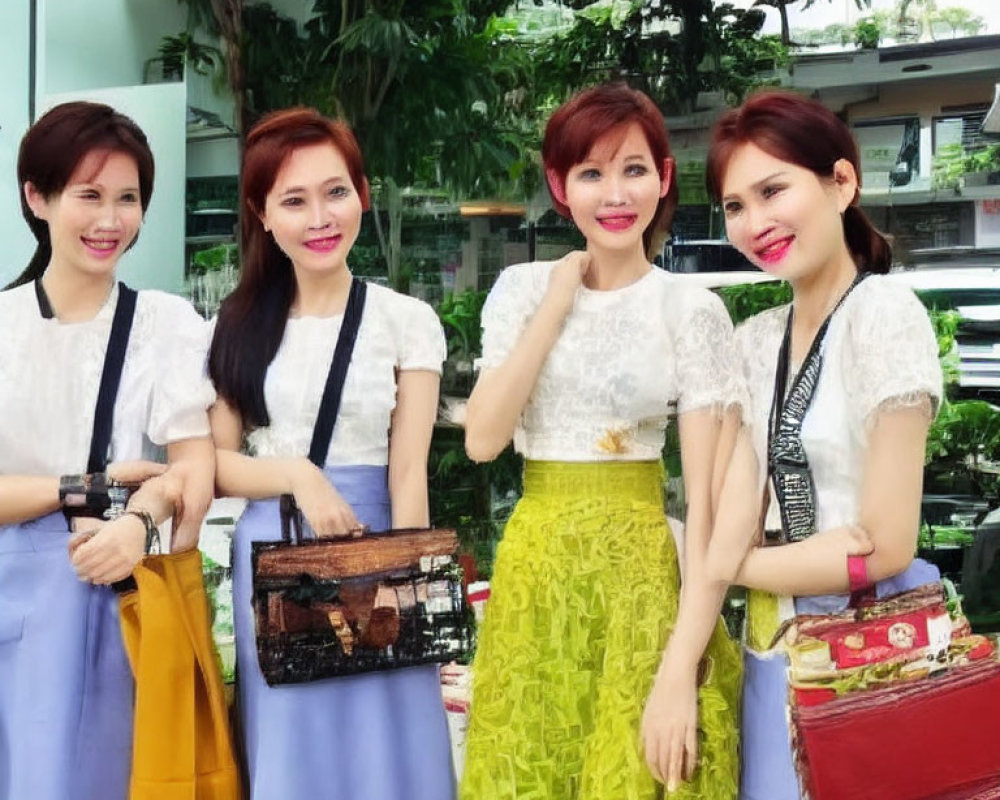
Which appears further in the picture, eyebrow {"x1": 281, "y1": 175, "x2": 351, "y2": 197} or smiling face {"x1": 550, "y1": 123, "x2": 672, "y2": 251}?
eyebrow {"x1": 281, "y1": 175, "x2": 351, "y2": 197}

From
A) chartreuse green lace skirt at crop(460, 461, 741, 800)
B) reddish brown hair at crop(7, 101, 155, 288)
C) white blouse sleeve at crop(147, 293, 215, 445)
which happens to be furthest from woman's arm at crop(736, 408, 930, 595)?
reddish brown hair at crop(7, 101, 155, 288)

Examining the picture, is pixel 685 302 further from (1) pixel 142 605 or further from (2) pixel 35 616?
(2) pixel 35 616

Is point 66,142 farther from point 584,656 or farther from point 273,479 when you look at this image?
point 584,656

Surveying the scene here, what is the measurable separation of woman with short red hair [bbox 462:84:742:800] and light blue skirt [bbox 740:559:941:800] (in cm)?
Result: 4

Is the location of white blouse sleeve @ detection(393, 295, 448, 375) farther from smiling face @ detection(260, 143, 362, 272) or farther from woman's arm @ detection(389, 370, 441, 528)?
smiling face @ detection(260, 143, 362, 272)

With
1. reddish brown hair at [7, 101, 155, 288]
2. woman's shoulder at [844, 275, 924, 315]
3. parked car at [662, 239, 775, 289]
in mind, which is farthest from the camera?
parked car at [662, 239, 775, 289]

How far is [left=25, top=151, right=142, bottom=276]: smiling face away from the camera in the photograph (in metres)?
2.12

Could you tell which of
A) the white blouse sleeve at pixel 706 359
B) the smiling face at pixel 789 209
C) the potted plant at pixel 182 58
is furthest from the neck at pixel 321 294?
the potted plant at pixel 182 58

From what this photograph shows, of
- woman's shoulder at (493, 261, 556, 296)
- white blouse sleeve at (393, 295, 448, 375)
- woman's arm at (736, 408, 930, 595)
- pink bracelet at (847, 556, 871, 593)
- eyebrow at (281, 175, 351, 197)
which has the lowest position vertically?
pink bracelet at (847, 556, 871, 593)

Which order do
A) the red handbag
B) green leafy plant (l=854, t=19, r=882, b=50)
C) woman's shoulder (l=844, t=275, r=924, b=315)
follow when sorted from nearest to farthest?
the red handbag → woman's shoulder (l=844, t=275, r=924, b=315) → green leafy plant (l=854, t=19, r=882, b=50)

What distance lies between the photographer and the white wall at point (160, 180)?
10.7 feet

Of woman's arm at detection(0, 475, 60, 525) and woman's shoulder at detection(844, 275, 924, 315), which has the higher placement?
woman's shoulder at detection(844, 275, 924, 315)

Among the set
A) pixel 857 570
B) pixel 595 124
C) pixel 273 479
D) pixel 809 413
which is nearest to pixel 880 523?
pixel 857 570

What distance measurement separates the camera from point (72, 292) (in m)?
2.17
